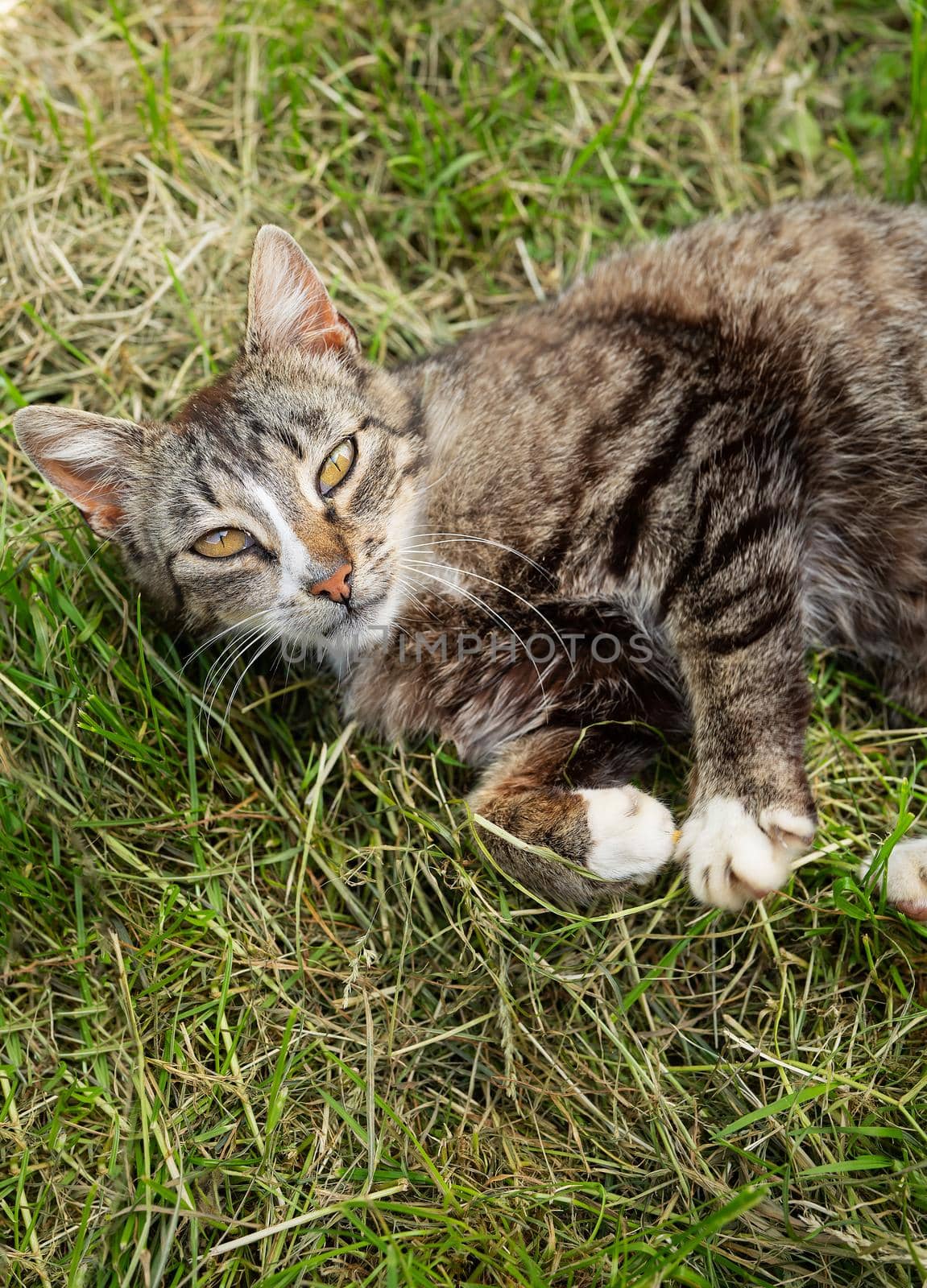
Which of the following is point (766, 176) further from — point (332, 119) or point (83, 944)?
point (83, 944)

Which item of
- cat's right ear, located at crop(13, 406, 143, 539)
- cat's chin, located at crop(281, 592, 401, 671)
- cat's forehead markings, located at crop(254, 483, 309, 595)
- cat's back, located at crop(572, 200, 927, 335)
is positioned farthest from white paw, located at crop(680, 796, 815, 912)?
cat's right ear, located at crop(13, 406, 143, 539)

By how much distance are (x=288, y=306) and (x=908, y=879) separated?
220 centimetres

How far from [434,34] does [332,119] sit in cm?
47

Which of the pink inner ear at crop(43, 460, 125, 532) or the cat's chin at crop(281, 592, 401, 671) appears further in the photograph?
the pink inner ear at crop(43, 460, 125, 532)

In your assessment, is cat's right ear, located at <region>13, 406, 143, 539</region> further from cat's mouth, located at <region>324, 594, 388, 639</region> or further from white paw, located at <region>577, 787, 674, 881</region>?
white paw, located at <region>577, 787, 674, 881</region>

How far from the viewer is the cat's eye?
2365mm

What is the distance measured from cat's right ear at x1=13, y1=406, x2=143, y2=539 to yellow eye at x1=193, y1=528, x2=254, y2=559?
1.04 ft

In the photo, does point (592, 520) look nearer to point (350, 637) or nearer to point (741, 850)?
point (350, 637)

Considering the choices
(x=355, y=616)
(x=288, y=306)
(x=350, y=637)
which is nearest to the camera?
(x=355, y=616)

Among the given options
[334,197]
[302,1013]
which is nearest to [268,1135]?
[302,1013]

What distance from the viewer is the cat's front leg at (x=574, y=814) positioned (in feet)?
7.49

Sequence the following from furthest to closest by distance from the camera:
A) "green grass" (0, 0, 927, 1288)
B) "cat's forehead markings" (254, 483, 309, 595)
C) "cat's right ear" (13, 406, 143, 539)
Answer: "cat's right ear" (13, 406, 143, 539) < "cat's forehead markings" (254, 483, 309, 595) < "green grass" (0, 0, 927, 1288)

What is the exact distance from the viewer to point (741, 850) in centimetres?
220

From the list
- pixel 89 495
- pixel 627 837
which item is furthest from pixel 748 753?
pixel 89 495
